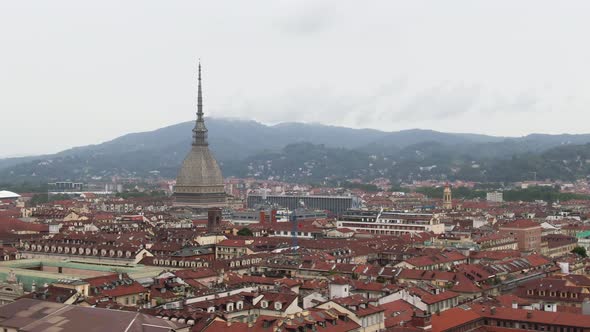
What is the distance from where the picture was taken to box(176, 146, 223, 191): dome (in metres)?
162

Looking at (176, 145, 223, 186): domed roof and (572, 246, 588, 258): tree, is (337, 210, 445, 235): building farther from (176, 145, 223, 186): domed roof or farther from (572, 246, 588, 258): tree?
(176, 145, 223, 186): domed roof

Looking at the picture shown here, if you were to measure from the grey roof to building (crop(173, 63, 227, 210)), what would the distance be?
11173 centimetres

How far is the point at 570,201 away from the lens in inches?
7239

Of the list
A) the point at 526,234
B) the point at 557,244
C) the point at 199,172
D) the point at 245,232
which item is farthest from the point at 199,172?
the point at 557,244

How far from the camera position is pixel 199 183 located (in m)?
161

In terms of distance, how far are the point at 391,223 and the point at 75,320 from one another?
77.2 meters

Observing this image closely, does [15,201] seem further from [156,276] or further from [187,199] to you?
[156,276]

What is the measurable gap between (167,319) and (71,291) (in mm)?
10548

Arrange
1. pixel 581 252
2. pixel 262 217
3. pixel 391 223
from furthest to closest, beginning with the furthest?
1. pixel 262 217
2. pixel 391 223
3. pixel 581 252

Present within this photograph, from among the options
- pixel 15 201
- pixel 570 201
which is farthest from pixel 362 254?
pixel 15 201

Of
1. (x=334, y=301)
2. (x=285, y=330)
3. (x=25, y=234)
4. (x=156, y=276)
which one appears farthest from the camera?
(x=25, y=234)

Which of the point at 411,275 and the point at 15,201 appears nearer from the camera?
the point at 411,275

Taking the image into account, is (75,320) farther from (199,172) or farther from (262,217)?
(199,172)

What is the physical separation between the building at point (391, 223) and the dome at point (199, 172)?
1931 inches
